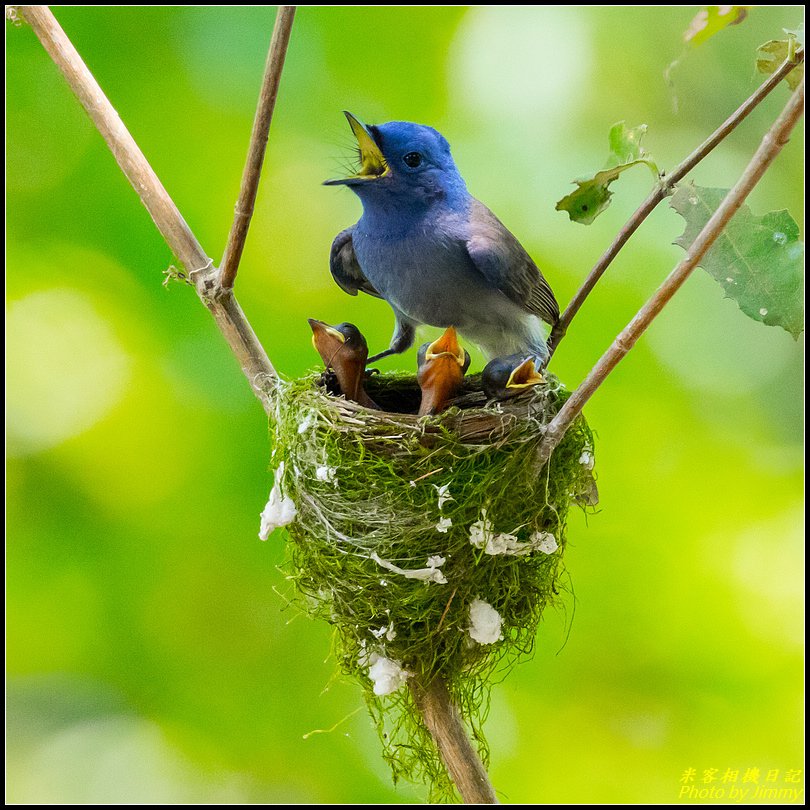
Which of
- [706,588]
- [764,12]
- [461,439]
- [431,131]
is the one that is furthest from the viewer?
[764,12]

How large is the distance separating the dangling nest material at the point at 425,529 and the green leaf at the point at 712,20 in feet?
2.65

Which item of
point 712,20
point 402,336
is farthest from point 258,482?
point 712,20

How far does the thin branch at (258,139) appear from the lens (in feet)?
4.73

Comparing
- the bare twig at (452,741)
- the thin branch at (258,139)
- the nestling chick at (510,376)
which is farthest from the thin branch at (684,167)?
the bare twig at (452,741)

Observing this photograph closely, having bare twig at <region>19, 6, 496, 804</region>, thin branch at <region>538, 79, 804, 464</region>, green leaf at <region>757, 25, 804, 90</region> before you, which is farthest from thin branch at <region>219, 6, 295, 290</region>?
green leaf at <region>757, 25, 804, 90</region>

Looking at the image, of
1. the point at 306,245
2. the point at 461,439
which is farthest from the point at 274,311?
the point at 461,439

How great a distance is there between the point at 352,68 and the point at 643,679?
7.47 ft

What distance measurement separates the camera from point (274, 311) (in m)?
2.98

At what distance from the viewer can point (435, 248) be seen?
230cm

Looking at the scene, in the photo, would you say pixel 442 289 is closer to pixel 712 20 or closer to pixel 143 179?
pixel 143 179

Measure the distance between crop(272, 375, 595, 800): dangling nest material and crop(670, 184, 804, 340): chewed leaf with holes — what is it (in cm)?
47

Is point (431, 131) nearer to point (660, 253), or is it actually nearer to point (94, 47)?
point (660, 253)

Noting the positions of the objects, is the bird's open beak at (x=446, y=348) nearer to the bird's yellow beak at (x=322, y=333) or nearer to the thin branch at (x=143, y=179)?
the bird's yellow beak at (x=322, y=333)

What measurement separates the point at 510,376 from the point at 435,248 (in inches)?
18.4
